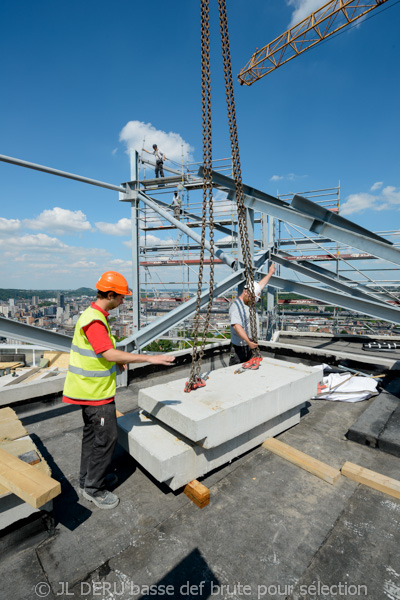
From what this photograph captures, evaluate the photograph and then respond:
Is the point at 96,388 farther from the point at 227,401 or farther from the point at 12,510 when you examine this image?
the point at 227,401

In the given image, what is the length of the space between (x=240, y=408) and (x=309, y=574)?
120 centimetres

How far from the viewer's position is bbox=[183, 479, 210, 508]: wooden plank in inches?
95.8

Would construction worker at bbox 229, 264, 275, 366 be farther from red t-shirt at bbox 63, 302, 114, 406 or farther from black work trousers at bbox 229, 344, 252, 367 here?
red t-shirt at bbox 63, 302, 114, 406

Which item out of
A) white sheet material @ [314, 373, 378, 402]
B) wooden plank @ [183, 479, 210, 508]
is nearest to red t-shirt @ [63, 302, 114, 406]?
wooden plank @ [183, 479, 210, 508]

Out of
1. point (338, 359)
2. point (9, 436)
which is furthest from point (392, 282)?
point (9, 436)

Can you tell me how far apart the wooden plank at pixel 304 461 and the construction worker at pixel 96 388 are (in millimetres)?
1731

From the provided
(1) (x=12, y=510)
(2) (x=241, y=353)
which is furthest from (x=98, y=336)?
(2) (x=241, y=353)

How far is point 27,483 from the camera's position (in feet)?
6.28

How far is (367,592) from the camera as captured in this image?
175cm

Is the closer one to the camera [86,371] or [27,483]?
[27,483]

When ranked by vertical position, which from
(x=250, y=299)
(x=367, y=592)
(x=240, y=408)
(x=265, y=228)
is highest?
(x=265, y=228)

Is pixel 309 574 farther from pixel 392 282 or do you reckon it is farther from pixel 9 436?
pixel 392 282

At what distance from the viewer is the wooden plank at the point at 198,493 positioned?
2.43 meters

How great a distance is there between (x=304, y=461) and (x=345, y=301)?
4.15m
